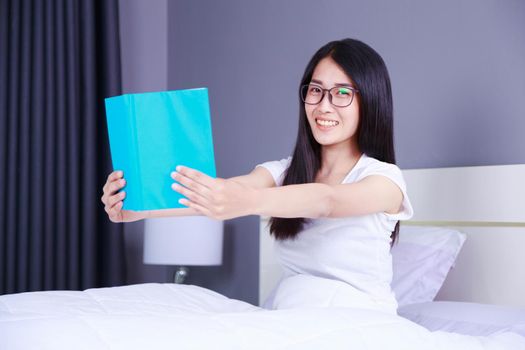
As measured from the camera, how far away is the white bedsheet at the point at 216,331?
110 centimetres

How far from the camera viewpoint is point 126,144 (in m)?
1.30

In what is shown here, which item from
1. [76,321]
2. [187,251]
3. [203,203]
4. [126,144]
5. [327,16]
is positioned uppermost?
[327,16]

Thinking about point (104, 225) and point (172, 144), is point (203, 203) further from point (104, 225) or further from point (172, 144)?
point (104, 225)

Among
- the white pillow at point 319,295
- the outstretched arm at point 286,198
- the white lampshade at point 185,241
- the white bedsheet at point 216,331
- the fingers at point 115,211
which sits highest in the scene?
the outstretched arm at point 286,198

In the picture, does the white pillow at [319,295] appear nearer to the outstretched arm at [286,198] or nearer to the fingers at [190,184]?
the outstretched arm at [286,198]

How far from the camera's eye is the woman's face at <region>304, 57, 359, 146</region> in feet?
5.88

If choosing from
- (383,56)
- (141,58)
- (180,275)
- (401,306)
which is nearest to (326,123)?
(401,306)

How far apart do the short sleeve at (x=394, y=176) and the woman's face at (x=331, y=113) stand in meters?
0.14

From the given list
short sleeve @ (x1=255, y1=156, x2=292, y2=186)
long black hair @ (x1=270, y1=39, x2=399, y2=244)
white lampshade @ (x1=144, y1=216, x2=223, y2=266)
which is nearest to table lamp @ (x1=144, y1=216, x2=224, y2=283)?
white lampshade @ (x1=144, y1=216, x2=223, y2=266)

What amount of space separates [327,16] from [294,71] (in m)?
0.32

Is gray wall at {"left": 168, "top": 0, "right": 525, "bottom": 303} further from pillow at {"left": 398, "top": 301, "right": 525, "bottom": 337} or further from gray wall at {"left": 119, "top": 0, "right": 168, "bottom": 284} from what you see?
pillow at {"left": 398, "top": 301, "right": 525, "bottom": 337}

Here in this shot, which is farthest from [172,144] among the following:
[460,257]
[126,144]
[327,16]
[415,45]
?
[327,16]

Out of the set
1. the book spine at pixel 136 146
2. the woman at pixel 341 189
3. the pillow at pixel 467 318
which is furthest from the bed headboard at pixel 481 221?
the book spine at pixel 136 146

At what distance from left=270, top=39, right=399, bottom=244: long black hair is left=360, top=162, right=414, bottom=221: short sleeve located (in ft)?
0.35
